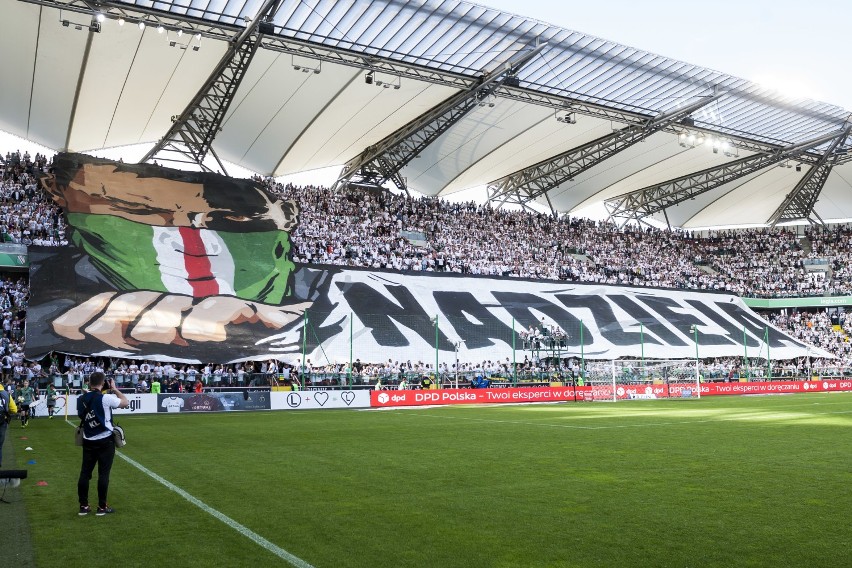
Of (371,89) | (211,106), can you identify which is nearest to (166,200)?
(211,106)

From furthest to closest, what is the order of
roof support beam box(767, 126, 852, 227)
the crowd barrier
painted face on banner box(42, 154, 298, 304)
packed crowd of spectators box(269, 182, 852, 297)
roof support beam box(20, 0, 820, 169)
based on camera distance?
roof support beam box(767, 126, 852, 227), packed crowd of spectators box(269, 182, 852, 297), painted face on banner box(42, 154, 298, 304), roof support beam box(20, 0, 820, 169), the crowd barrier

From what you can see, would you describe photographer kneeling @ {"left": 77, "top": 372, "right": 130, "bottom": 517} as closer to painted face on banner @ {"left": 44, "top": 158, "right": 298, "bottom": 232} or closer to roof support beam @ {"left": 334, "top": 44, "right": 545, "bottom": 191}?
roof support beam @ {"left": 334, "top": 44, "right": 545, "bottom": 191}

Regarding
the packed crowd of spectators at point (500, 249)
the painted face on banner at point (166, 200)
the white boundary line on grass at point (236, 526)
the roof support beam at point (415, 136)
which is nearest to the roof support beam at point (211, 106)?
Answer: the painted face on banner at point (166, 200)

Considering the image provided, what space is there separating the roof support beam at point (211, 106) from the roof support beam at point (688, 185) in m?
36.3

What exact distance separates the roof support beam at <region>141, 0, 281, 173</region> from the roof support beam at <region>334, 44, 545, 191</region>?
32.5 feet

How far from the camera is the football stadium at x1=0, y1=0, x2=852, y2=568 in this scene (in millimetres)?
8508

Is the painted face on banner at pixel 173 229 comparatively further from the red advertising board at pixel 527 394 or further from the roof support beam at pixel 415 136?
the red advertising board at pixel 527 394

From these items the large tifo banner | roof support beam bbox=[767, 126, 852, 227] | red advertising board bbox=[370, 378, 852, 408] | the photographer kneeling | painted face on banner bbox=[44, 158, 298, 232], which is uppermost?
roof support beam bbox=[767, 126, 852, 227]

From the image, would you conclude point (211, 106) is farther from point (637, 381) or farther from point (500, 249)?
point (637, 381)

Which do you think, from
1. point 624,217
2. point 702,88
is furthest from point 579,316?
point 624,217

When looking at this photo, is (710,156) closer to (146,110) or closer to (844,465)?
(146,110)

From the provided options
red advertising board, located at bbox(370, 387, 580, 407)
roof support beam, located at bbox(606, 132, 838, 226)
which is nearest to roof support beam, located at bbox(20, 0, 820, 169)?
roof support beam, located at bbox(606, 132, 838, 226)

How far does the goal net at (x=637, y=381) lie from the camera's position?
38.0 metres

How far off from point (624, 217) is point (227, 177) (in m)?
37.0
